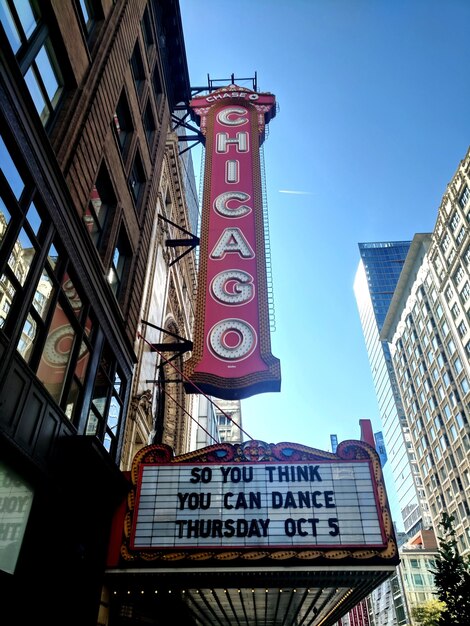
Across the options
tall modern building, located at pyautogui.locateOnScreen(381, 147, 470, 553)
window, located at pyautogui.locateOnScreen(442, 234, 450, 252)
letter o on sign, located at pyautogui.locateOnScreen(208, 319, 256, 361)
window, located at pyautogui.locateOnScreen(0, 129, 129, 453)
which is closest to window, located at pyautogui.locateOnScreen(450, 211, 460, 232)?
tall modern building, located at pyautogui.locateOnScreen(381, 147, 470, 553)

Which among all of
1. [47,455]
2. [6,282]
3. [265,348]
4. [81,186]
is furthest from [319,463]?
[81,186]

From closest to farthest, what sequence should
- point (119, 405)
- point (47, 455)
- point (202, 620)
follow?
1. point (47, 455)
2. point (119, 405)
3. point (202, 620)

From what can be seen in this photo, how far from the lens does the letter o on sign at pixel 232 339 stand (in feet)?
52.5

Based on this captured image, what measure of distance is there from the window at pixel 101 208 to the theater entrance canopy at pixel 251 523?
21.0ft

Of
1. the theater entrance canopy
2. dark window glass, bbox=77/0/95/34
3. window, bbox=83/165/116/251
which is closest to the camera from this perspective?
the theater entrance canopy

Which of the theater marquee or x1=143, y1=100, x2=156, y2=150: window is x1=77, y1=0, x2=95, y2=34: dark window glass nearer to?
x1=143, y1=100, x2=156, y2=150: window

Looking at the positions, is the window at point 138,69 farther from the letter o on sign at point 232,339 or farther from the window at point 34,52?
the letter o on sign at point 232,339

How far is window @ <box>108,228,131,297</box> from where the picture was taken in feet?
52.1

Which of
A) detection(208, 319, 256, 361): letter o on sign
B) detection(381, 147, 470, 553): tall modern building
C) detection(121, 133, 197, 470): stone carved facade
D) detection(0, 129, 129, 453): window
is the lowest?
detection(0, 129, 129, 453): window

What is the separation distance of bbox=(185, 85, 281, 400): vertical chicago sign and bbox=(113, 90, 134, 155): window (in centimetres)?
451

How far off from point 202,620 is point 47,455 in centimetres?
1293

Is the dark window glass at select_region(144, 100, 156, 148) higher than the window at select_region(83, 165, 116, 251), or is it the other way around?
the dark window glass at select_region(144, 100, 156, 148)

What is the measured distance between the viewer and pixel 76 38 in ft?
41.3

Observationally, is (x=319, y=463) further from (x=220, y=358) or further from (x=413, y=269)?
(x=413, y=269)
